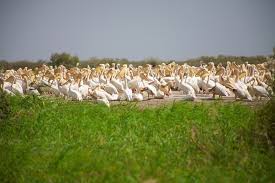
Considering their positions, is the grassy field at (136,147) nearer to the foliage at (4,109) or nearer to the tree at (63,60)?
the foliage at (4,109)

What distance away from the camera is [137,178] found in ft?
24.5

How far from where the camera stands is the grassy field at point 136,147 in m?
7.84

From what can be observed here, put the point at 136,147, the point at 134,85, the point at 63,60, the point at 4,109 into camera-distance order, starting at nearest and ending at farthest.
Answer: the point at 136,147 < the point at 4,109 < the point at 134,85 < the point at 63,60

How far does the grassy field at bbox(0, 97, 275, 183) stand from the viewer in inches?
309

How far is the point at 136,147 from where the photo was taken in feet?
30.8

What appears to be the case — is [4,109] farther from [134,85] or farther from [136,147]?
[134,85]

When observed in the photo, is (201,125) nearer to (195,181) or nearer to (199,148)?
(199,148)

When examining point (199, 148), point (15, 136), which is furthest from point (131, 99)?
point (199, 148)

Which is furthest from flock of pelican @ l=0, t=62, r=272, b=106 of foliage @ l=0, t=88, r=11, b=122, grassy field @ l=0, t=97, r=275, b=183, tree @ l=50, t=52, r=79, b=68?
tree @ l=50, t=52, r=79, b=68

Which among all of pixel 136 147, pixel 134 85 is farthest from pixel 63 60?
pixel 136 147

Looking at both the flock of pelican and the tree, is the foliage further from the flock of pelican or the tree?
the tree

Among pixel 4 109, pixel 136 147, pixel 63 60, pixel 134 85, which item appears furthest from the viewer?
pixel 63 60

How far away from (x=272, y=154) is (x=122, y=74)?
1471 centimetres

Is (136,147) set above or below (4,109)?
below
